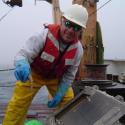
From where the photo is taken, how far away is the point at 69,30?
4.54 meters

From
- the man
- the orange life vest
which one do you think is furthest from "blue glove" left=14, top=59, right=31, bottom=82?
the orange life vest

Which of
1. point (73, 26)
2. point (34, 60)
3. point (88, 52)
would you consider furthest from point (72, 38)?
point (88, 52)

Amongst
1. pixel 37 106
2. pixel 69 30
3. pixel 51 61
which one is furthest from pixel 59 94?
pixel 37 106

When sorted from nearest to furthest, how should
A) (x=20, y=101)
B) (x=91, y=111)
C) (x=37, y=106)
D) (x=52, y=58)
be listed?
(x=91, y=111)
(x=52, y=58)
(x=20, y=101)
(x=37, y=106)

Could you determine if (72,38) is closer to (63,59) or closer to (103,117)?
(63,59)

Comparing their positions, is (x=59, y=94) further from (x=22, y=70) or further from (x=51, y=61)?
(x=22, y=70)

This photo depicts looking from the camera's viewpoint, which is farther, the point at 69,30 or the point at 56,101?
the point at 56,101

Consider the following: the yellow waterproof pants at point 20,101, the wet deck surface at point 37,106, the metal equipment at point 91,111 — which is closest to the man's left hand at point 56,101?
the yellow waterproof pants at point 20,101

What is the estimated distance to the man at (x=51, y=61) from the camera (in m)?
4.60

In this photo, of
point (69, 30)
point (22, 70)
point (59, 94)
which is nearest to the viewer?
point (22, 70)

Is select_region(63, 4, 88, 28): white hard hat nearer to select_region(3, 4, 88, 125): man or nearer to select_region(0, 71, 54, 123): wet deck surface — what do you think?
select_region(3, 4, 88, 125): man

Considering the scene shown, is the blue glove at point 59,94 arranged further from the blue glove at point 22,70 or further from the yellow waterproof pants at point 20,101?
the blue glove at point 22,70

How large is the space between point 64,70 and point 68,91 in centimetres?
33

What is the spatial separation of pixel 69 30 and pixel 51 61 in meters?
0.48
